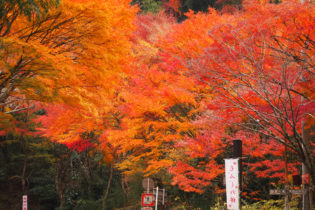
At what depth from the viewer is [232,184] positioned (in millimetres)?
7250

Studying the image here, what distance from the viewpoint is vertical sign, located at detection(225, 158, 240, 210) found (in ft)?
23.1

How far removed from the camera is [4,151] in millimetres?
24719

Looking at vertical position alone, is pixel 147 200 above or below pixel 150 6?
below

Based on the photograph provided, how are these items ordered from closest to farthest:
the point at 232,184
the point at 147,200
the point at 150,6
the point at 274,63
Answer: the point at 232,184 → the point at 274,63 → the point at 147,200 → the point at 150,6

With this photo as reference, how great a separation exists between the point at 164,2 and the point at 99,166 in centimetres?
1829

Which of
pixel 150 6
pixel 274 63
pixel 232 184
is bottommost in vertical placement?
pixel 232 184

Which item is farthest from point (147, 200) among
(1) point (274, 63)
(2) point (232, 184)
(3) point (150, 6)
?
(3) point (150, 6)

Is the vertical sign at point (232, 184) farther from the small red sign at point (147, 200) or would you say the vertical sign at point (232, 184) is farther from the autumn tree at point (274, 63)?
the small red sign at point (147, 200)

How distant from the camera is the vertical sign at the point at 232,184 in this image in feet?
23.1

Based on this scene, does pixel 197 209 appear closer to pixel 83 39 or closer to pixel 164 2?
pixel 83 39

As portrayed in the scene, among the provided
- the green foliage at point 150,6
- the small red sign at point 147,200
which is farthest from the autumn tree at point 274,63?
the green foliage at point 150,6

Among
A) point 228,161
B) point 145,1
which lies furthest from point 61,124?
point 145,1

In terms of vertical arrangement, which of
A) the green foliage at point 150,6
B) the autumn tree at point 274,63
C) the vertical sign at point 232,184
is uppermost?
the green foliage at point 150,6

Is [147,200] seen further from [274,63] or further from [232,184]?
[274,63]
